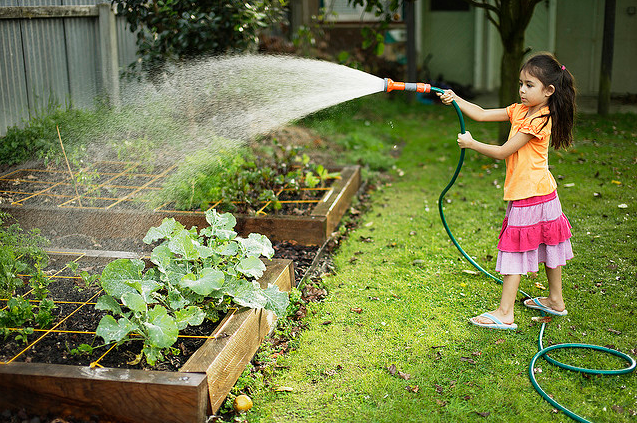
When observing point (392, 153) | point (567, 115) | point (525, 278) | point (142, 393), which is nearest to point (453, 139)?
point (392, 153)

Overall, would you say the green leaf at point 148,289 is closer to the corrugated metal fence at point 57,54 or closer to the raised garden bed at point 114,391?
the raised garden bed at point 114,391

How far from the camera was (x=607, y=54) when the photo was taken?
8906 millimetres

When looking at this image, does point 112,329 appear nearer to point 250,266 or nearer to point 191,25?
point 250,266

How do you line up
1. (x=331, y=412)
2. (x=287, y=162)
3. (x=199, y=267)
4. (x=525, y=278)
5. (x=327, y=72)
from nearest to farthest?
(x=331, y=412) < (x=199, y=267) < (x=525, y=278) < (x=327, y=72) < (x=287, y=162)

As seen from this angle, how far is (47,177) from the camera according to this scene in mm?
5383

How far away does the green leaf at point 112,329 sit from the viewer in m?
2.66

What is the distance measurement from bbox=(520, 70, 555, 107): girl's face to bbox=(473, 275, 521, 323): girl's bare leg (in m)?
0.99

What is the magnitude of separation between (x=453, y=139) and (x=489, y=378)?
5.89 m

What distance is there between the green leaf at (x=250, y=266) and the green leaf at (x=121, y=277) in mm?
509

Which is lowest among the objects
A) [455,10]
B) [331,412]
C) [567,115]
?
[331,412]

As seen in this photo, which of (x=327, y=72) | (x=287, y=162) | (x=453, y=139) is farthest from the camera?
(x=453, y=139)

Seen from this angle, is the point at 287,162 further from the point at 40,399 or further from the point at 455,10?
the point at 455,10

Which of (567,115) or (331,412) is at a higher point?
(567,115)

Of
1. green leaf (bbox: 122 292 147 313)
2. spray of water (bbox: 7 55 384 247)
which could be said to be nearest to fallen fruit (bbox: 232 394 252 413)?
green leaf (bbox: 122 292 147 313)
